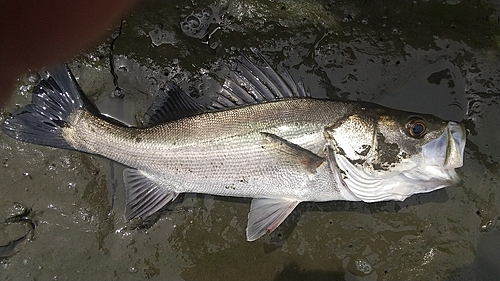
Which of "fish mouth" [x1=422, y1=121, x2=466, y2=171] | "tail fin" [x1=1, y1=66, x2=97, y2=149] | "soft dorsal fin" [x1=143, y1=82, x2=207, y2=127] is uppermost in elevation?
"fish mouth" [x1=422, y1=121, x2=466, y2=171]

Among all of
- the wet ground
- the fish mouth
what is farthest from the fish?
the wet ground

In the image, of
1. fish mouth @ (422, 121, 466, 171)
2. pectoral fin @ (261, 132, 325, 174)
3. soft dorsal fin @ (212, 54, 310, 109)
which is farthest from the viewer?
soft dorsal fin @ (212, 54, 310, 109)

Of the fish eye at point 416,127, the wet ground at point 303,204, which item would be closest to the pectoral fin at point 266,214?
the wet ground at point 303,204

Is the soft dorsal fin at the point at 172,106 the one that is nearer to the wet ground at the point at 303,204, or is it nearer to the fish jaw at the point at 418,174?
the wet ground at the point at 303,204

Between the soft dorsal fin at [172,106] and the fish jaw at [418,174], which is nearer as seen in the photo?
the fish jaw at [418,174]

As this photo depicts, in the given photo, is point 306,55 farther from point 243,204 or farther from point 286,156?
point 243,204

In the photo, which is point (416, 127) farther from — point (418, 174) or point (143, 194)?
point (143, 194)

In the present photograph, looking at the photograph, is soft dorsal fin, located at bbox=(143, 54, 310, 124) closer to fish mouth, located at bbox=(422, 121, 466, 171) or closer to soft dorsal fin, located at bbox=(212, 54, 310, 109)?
soft dorsal fin, located at bbox=(212, 54, 310, 109)

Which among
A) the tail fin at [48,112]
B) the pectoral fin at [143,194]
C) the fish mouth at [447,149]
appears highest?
the fish mouth at [447,149]
